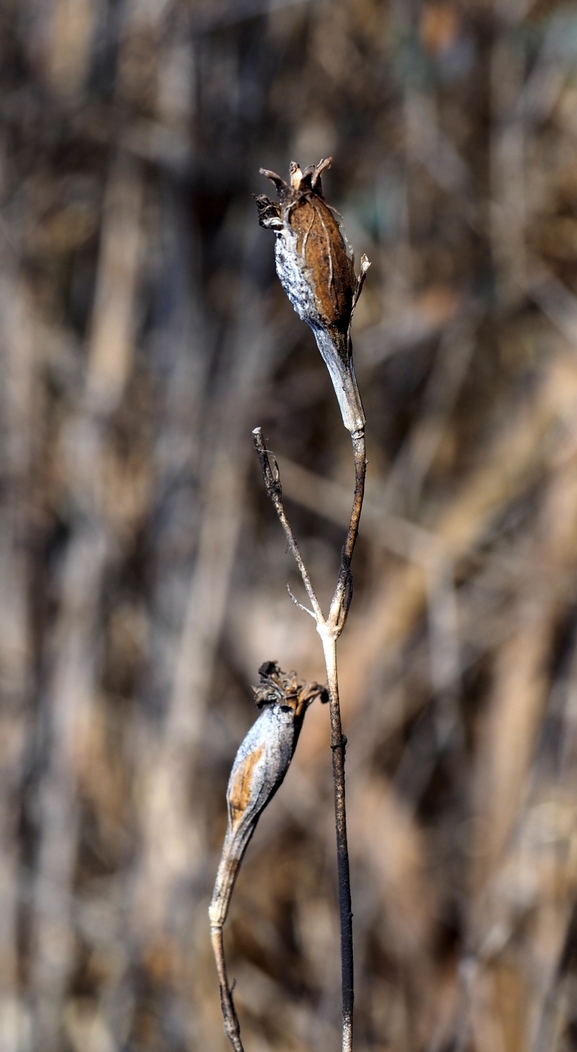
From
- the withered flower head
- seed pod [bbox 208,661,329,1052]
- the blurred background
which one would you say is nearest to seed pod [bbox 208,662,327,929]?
seed pod [bbox 208,661,329,1052]

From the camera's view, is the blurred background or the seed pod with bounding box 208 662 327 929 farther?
the blurred background

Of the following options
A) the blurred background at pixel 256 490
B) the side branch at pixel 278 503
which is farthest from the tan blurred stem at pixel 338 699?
the blurred background at pixel 256 490

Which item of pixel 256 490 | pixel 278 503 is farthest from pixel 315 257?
pixel 256 490

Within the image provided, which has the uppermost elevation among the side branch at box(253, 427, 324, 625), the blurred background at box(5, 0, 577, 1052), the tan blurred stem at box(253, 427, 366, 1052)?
the blurred background at box(5, 0, 577, 1052)

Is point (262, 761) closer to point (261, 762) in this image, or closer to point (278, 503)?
point (261, 762)

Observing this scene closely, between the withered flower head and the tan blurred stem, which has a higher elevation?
the withered flower head

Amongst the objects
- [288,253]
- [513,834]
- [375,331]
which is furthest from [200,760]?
[288,253]

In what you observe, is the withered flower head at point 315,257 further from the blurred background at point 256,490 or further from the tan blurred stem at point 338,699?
the blurred background at point 256,490

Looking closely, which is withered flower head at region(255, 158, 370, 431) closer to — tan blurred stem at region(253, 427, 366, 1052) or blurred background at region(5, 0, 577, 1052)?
tan blurred stem at region(253, 427, 366, 1052)
